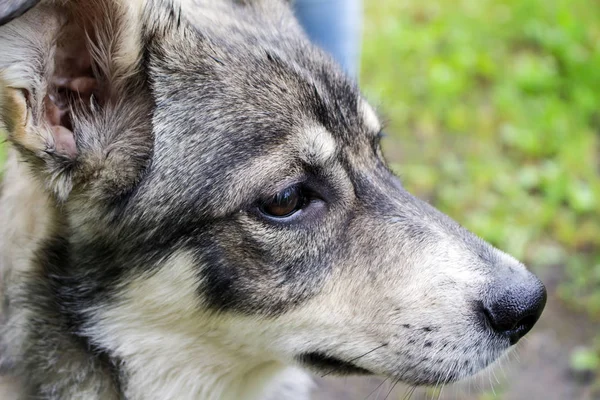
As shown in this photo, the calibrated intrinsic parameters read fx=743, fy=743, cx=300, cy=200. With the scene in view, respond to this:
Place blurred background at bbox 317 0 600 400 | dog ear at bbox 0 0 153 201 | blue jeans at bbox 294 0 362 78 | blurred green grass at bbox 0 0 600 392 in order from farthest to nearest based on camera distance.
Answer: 1. blurred green grass at bbox 0 0 600 392
2. blurred background at bbox 317 0 600 400
3. blue jeans at bbox 294 0 362 78
4. dog ear at bbox 0 0 153 201

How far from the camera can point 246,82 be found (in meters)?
3.01

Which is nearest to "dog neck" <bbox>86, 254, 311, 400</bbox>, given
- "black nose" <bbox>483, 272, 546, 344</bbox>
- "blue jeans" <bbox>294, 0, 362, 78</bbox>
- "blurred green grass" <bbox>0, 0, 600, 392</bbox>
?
"black nose" <bbox>483, 272, 546, 344</bbox>

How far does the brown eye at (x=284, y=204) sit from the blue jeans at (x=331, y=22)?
2.29 meters

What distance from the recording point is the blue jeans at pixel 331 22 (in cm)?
510

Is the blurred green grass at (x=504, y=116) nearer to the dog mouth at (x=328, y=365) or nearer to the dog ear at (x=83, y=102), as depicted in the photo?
the dog mouth at (x=328, y=365)

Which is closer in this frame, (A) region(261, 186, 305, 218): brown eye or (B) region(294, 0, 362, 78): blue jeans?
(A) region(261, 186, 305, 218): brown eye

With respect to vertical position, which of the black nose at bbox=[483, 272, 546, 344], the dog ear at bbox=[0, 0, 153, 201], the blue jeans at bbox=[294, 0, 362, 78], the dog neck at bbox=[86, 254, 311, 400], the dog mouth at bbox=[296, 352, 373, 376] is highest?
the blue jeans at bbox=[294, 0, 362, 78]

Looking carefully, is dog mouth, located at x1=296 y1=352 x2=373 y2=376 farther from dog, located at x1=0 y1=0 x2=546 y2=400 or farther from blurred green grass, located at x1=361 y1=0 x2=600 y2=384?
blurred green grass, located at x1=361 y1=0 x2=600 y2=384

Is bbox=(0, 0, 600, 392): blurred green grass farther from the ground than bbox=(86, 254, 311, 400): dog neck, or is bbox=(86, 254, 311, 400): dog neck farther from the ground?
bbox=(0, 0, 600, 392): blurred green grass

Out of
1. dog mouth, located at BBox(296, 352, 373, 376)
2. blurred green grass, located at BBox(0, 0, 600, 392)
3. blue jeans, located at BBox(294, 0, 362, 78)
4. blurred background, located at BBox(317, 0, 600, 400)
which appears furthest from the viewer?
blurred green grass, located at BBox(0, 0, 600, 392)

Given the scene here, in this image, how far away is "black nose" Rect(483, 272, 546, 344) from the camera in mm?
2857

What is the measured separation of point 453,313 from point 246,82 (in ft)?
4.04

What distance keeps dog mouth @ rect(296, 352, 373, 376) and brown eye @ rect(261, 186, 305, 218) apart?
1.91 feet

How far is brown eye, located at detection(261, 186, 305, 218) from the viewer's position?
9.52ft
